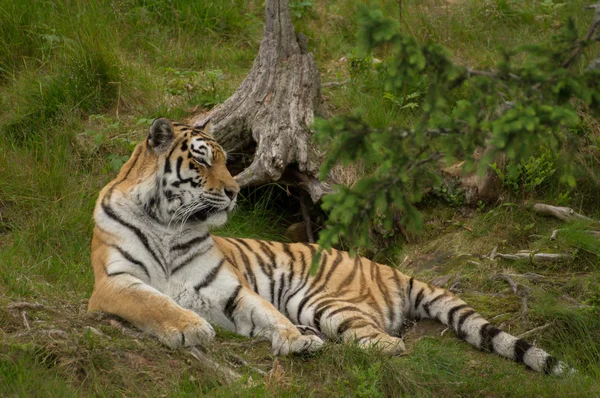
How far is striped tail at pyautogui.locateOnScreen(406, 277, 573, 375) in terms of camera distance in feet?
15.1

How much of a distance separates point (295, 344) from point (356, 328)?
2.01 feet

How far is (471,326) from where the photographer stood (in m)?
5.00

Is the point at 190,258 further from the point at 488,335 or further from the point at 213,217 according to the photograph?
the point at 488,335

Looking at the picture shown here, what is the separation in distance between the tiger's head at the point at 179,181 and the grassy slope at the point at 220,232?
2.58 feet

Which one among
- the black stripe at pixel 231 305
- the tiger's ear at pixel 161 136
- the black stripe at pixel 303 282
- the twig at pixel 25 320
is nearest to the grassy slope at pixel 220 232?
the twig at pixel 25 320

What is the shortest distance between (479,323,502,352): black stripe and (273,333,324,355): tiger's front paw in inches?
40.8

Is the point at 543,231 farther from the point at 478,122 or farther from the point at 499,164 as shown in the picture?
the point at 478,122

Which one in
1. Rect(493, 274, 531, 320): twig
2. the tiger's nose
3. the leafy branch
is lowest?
Rect(493, 274, 531, 320): twig

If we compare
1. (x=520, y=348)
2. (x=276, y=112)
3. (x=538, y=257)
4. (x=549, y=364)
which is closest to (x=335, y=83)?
(x=276, y=112)

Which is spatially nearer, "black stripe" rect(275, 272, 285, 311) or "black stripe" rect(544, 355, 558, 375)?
"black stripe" rect(544, 355, 558, 375)

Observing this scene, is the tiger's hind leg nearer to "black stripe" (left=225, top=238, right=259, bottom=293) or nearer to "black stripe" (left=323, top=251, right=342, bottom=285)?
"black stripe" (left=323, top=251, right=342, bottom=285)

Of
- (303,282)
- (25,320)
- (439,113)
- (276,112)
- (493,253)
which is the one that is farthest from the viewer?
(276,112)

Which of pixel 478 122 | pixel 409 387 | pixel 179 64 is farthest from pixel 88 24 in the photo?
pixel 478 122

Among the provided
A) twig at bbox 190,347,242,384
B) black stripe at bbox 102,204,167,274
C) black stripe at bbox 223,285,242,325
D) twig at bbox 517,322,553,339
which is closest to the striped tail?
twig at bbox 517,322,553,339
